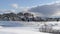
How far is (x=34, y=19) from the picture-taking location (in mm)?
2305

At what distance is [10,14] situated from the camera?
2299mm

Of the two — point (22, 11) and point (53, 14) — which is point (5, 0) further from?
point (53, 14)

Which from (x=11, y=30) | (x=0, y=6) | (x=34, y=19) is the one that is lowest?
(x=11, y=30)

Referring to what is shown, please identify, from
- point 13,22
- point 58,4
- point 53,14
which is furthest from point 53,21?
point 13,22

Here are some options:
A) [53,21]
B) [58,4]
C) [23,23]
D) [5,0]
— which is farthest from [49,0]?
[5,0]

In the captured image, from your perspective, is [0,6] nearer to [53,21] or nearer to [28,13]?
[28,13]

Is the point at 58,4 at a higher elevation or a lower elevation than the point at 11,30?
higher

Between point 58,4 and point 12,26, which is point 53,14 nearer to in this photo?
point 58,4

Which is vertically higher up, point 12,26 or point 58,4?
point 58,4

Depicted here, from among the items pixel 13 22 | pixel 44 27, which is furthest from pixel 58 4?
pixel 13 22

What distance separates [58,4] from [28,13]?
0.49 meters

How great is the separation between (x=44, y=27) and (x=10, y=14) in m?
0.57

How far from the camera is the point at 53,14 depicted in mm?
2287

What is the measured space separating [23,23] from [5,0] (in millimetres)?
450
